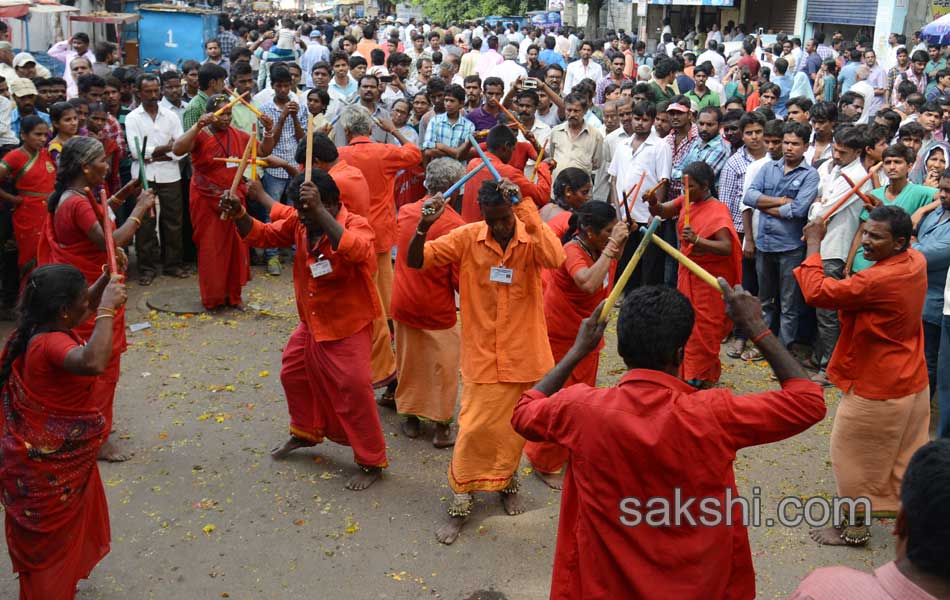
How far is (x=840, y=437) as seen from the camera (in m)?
5.07

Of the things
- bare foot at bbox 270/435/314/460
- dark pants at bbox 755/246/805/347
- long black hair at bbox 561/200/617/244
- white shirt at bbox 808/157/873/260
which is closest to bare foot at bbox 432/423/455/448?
bare foot at bbox 270/435/314/460

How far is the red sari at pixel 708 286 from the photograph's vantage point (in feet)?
21.6

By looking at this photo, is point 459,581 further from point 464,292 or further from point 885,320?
point 885,320

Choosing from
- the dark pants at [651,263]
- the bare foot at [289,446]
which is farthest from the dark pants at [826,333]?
the bare foot at [289,446]

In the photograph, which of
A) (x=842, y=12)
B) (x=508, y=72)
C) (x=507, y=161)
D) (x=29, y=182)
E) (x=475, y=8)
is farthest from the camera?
(x=475, y=8)

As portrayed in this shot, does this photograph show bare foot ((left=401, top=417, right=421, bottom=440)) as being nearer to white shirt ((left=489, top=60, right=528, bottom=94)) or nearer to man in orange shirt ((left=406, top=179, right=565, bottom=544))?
man in orange shirt ((left=406, top=179, right=565, bottom=544))

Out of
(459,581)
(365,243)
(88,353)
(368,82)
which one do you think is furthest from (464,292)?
(368,82)

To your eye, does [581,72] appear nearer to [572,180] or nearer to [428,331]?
[572,180]

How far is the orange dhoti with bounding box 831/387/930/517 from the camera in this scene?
16.2 feet

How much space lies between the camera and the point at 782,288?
25.3ft

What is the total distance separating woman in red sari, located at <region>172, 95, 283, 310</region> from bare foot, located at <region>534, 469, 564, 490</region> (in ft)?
13.5

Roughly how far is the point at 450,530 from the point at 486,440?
54cm

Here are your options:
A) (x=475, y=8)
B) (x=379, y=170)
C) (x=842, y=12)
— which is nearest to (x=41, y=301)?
(x=379, y=170)

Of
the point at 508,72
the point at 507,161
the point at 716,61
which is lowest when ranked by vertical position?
the point at 507,161
